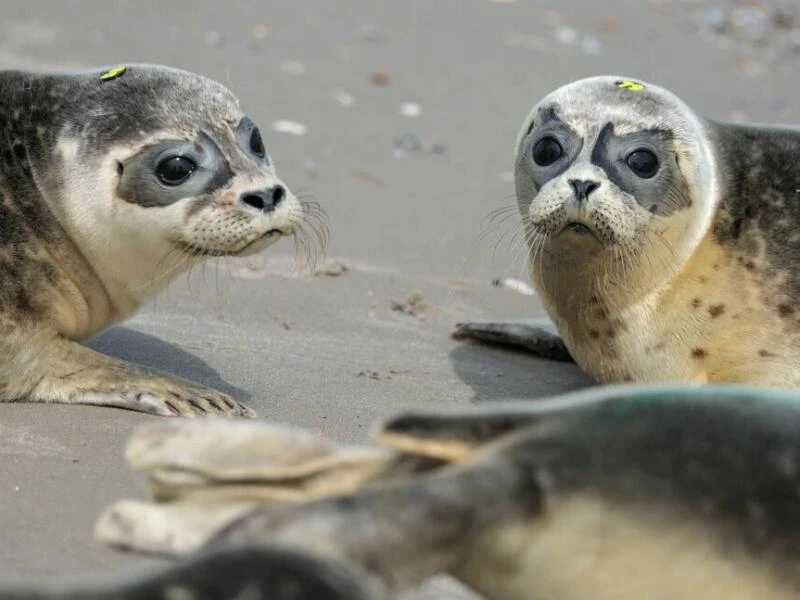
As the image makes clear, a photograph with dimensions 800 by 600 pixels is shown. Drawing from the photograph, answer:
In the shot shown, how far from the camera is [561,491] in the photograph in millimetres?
2068

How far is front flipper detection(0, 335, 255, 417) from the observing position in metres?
4.02

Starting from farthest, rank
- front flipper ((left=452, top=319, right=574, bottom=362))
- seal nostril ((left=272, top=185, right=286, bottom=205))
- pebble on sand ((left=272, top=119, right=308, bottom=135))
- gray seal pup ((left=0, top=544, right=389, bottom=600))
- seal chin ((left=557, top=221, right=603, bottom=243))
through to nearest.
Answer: pebble on sand ((left=272, top=119, right=308, bottom=135))
front flipper ((left=452, top=319, right=574, bottom=362))
seal chin ((left=557, top=221, right=603, bottom=243))
seal nostril ((left=272, top=185, right=286, bottom=205))
gray seal pup ((left=0, top=544, right=389, bottom=600))

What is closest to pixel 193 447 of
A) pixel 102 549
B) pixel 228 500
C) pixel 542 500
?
pixel 228 500

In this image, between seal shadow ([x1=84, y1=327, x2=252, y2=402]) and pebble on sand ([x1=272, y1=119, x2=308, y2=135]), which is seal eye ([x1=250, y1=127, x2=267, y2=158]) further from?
pebble on sand ([x1=272, y1=119, x2=308, y2=135])

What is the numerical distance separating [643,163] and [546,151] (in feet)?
0.99

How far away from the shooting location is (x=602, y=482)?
6.88 feet

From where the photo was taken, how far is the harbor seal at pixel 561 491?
2.07 metres

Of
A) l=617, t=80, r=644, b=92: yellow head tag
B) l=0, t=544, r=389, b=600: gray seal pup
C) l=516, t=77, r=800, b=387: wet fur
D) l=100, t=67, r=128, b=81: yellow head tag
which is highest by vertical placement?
l=0, t=544, r=389, b=600: gray seal pup

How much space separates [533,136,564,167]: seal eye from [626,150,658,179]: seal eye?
0.21 m

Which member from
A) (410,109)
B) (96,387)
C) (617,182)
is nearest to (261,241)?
(96,387)

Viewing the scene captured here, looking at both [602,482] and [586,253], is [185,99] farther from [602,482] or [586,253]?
[602,482]

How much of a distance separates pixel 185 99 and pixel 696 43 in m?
6.36

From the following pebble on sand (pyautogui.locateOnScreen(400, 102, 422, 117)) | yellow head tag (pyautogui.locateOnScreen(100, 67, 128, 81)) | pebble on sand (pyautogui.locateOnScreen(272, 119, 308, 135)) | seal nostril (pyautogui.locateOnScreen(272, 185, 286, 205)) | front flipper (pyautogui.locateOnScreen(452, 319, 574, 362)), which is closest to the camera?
seal nostril (pyautogui.locateOnScreen(272, 185, 286, 205))

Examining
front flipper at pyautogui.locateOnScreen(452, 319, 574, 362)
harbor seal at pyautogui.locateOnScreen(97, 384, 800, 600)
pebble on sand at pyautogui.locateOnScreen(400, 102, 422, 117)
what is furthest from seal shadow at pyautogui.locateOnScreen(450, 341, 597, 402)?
pebble on sand at pyautogui.locateOnScreen(400, 102, 422, 117)
